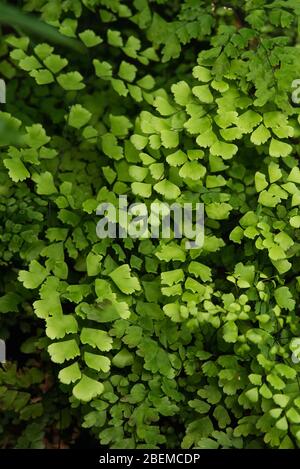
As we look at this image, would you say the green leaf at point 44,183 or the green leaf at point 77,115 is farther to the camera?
the green leaf at point 77,115

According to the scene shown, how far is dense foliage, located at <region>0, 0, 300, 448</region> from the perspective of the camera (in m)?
1.69

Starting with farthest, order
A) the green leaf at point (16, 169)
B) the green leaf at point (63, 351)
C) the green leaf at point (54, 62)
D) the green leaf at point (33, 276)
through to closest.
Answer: the green leaf at point (54, 62) < the green leaf at point (16, 169) < the green leaf at point (33, 276) < the green leaf at point (63, 351)

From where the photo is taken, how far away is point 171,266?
1.89 meters

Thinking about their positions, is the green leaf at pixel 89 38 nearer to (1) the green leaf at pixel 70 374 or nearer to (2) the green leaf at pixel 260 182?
(2) the green leaf at pixel 260 182

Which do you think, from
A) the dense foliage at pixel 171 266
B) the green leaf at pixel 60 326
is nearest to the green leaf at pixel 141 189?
the dense foliage at pixel 171 266

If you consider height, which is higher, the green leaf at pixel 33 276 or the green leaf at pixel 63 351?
the green leaf at pixel 33 276

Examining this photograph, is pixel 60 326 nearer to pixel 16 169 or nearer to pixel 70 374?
pixel 70 374

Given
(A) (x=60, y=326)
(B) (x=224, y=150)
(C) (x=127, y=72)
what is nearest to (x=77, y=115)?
(C) (x=127, y=72)

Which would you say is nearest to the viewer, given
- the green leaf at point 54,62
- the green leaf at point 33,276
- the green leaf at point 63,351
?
the green leaf at point 63,351

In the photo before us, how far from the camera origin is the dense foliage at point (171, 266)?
169cm

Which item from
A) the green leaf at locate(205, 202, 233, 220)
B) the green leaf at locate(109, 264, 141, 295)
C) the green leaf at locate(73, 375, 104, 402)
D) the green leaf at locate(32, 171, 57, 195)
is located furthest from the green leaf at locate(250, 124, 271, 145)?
the green leaf at locate(73, 375, 104, 402)
